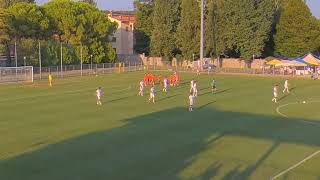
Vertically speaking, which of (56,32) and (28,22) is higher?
(28,22)

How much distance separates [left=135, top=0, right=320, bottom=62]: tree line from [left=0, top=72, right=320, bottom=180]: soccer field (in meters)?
47.6

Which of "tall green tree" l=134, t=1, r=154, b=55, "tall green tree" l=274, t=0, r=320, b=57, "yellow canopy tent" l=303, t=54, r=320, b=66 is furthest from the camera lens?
"tall green tree" l=134, t=1, r=154, b=55

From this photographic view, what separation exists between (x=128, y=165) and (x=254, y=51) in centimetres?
7164

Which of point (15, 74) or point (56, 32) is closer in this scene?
point (15, 74)

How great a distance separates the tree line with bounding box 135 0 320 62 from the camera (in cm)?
8594

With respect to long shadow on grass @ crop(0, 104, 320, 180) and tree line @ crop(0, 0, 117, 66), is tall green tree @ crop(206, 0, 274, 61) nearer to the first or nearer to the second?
tree line @ crop(0, 0, 117, 66)

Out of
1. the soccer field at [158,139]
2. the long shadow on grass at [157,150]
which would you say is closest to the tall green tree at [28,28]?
the soccer field at [158,139]

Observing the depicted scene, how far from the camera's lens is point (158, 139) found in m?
22.9

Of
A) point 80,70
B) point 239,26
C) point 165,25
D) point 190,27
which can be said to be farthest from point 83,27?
point 239,26

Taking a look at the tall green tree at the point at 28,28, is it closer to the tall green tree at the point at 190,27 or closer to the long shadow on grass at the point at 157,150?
the tall green tree at the point at 190,27

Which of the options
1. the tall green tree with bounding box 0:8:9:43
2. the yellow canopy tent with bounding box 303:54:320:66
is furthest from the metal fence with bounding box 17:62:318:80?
the tall green tree with bounding box 0:8:9:43

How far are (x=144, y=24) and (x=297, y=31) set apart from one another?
35524 mm

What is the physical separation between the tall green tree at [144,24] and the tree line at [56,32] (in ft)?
42.2

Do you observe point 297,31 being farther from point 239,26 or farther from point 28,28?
point 28,28
